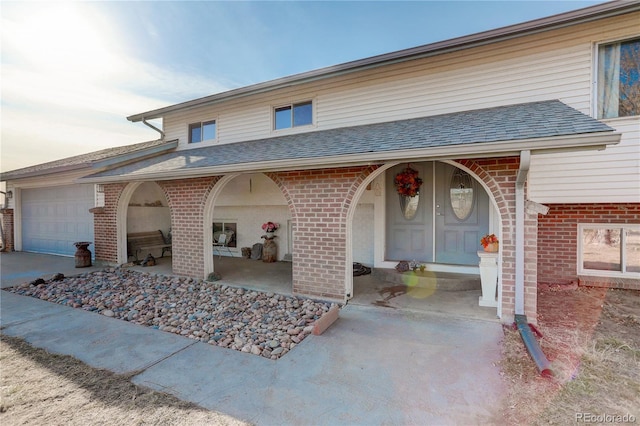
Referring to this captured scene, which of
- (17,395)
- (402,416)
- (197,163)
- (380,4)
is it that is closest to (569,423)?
(402,416)

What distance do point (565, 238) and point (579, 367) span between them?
4.01 meters

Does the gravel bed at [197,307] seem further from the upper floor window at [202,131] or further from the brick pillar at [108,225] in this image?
the upper floor window at [202,131]

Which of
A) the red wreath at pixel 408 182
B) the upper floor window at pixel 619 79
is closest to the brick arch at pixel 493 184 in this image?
the red wreath at pixel 408 182

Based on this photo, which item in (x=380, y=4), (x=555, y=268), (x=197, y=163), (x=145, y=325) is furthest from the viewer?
(x=380, y=4)

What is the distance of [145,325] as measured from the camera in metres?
4.44

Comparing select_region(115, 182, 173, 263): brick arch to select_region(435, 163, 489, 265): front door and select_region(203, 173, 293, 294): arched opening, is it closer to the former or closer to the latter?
select_region(203, 173, 293, 294): arched opening

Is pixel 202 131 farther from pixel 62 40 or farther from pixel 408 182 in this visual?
pixel 408 182

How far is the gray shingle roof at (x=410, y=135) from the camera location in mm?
3932

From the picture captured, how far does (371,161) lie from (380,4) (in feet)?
18.9

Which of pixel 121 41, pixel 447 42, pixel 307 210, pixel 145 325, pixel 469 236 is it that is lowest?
pixel 145 325

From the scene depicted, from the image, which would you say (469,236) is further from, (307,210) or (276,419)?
(276,419)

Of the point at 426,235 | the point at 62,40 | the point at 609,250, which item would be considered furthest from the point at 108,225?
the point at 609,250

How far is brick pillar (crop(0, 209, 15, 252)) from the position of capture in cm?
1176

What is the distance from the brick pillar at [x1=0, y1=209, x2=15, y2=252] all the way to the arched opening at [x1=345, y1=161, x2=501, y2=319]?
1369 cm
